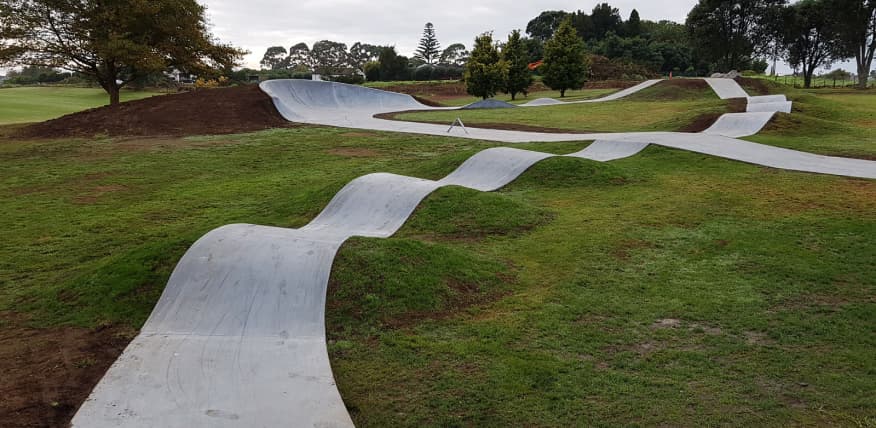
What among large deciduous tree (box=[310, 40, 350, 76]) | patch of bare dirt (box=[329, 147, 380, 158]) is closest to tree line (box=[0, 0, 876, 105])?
patch of bare dirt (box=[329, 147, 380, 158])

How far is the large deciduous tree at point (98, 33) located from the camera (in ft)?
71.4

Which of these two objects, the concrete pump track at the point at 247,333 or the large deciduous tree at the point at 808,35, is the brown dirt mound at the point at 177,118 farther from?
the large deciduous tree at the point at 808,35

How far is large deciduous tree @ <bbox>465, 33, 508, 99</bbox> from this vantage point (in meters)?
35.5

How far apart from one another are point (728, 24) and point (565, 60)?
17442mm

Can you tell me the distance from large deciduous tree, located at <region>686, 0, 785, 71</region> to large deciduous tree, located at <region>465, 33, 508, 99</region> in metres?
19.6

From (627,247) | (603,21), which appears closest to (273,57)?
(603,21)

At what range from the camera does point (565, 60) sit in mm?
37469

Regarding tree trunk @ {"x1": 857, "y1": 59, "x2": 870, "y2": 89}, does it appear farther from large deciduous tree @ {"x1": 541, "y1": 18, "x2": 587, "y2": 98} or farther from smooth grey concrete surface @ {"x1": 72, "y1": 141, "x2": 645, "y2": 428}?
smooth grey concrete surface @ {"x1": 72, "y1": 141, "x2": 645, "y2": 428}

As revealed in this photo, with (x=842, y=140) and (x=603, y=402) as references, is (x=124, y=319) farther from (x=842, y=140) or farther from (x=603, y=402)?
(x=842, y=140)

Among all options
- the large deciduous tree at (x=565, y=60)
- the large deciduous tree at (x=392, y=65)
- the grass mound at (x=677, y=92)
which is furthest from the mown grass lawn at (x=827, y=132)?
the large deciduous tree at (x=392, y=65)

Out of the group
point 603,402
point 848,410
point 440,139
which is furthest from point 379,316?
point 440,139

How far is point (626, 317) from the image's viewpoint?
5.43m

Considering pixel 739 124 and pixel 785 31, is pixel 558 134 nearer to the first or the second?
pixel 739 124

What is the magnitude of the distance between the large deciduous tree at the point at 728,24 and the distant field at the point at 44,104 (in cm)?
4466
